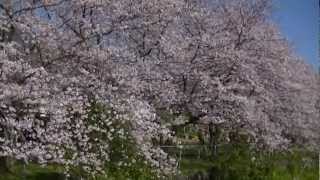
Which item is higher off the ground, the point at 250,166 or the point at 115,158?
the point at 115,158

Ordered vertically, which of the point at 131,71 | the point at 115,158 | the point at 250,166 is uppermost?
the point at 131,71

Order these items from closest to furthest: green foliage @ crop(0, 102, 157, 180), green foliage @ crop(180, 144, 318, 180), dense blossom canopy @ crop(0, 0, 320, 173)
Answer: dense blossom canopy @ crop(0, 0, 320, 173) → green foliage @ crop(0, 102, 157, 180) → green foliage @ crop(180, 144, 318, 180)

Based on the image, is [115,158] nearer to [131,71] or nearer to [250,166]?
[131,71]

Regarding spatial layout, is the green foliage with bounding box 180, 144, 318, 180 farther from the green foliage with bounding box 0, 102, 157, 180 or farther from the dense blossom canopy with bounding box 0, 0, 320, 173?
the green foliage with bounding box 0, 102, 157, 180

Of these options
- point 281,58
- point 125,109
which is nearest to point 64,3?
point 125,109

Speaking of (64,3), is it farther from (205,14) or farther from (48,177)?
(205,14)

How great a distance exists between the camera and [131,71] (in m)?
12.0

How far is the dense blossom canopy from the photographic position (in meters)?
9.77

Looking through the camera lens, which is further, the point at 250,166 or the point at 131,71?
the point at 250,166

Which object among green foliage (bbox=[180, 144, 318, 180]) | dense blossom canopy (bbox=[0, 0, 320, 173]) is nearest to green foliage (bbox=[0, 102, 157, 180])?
dense blossom canopy (bbox=[0, 0, 320, 173])

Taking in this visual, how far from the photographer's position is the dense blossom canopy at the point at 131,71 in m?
9.77

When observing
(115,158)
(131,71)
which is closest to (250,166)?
(115,158)

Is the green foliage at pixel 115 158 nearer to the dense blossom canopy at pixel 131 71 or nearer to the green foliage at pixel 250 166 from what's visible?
the dense blossom canopy at pixel 131 71

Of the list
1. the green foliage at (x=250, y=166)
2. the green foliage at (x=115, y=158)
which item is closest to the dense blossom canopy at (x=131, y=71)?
the green foliage at (x=115, y=158)
